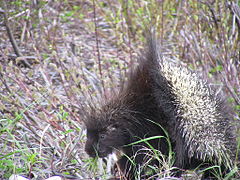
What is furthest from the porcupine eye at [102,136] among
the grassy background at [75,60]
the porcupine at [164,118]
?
the grassy background at [75,60]

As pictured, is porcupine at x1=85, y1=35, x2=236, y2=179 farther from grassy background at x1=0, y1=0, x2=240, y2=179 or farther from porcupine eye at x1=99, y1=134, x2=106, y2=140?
grassy background at x1=0, y1=0, x2=240, y2=179

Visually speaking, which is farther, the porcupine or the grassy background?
the grassy background

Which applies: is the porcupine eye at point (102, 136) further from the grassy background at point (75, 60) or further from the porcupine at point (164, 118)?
the grassy background at point (75, 60)

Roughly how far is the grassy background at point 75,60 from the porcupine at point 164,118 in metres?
0.26

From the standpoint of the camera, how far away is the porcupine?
307cm

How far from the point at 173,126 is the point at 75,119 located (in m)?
1.29

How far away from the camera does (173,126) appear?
10.6 feet

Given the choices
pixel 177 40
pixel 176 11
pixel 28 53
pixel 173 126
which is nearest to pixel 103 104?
pixel 173 126

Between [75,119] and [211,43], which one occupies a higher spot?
[211,43]

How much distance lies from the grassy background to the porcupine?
26 cm

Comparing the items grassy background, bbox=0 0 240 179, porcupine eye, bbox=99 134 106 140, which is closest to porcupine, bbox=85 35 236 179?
porcupine eye, bbox=99 134 106 140

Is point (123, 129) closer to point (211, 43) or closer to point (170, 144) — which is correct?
point (170, 144)

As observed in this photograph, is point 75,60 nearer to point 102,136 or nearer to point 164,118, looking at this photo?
point 102,136

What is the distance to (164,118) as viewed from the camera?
3.35 metres
